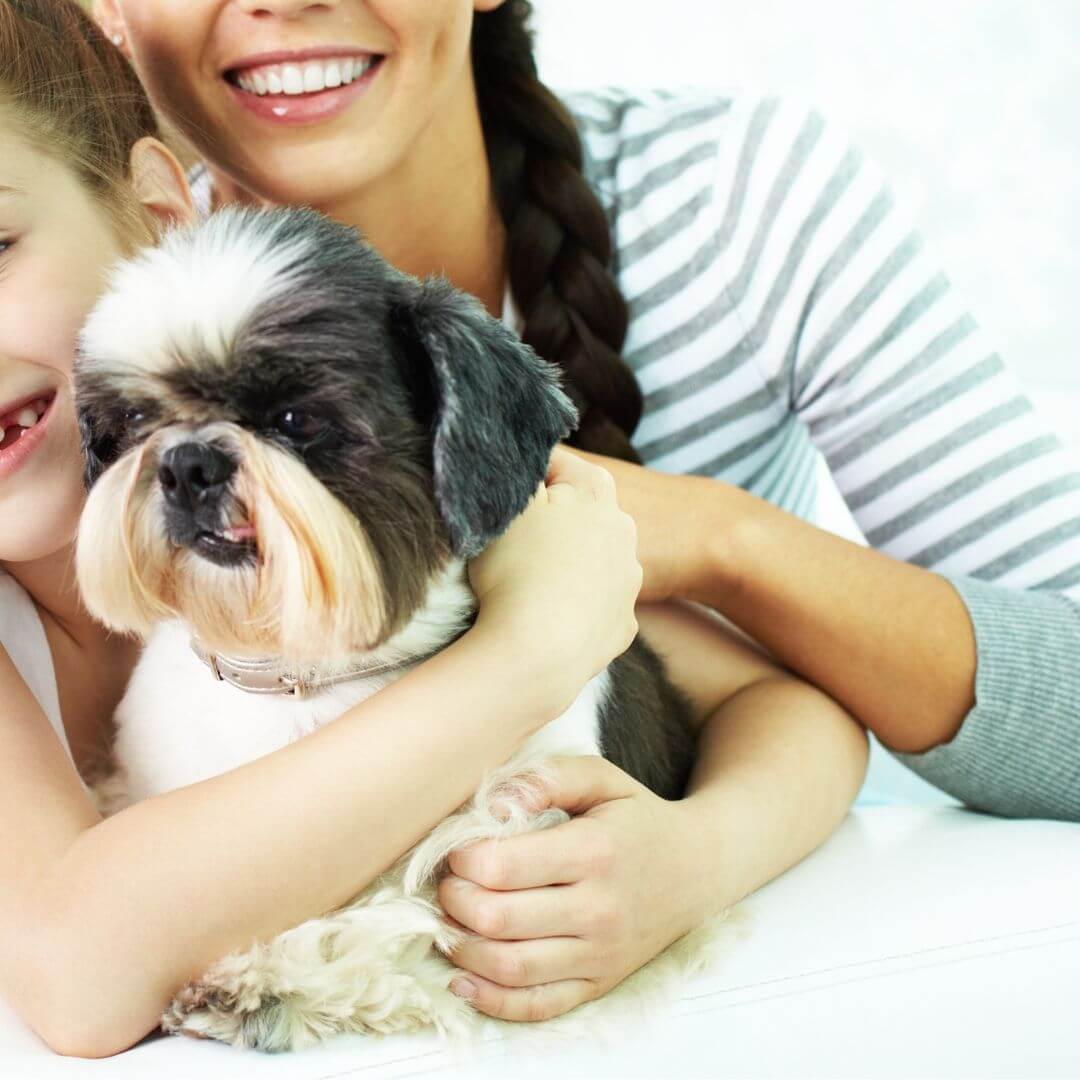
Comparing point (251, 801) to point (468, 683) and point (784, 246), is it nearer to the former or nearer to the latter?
point (468, 683)

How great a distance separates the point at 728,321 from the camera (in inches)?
88.0

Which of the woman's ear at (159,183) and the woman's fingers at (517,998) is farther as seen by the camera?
the woman's ear at (159,183)

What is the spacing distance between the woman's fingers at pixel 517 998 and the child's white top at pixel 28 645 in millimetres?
678

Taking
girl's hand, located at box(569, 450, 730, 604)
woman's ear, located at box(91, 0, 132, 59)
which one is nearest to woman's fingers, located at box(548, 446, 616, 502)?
girl's hand, located at box(569, 450, 730, 604)

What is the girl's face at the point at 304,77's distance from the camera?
1858 mm

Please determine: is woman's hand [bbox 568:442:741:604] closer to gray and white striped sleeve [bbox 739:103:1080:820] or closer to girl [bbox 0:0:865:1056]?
girl [bbox 0:0:865:1056]

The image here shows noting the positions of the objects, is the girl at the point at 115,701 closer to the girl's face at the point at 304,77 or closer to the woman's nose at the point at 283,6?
the girl's face at the point at 304,77

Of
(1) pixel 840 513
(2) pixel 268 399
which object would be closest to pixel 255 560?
(2) pixel 268 399

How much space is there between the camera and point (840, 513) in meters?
3.05

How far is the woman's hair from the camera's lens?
5.44 ft

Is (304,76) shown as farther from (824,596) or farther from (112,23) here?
(824,596)

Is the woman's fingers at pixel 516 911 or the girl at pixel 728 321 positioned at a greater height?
the girl at pixel 728 321

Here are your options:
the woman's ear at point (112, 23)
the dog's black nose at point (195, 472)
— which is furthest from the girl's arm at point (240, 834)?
the woman's ear at point (112, 23)

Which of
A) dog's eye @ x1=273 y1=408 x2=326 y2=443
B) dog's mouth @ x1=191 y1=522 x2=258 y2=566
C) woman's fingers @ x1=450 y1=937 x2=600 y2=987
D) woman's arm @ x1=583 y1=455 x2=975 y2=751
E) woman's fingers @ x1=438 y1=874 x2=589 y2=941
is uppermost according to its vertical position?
dog's eye @ x1=273 y1=408 x2=326 y2=443
